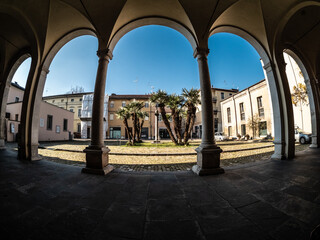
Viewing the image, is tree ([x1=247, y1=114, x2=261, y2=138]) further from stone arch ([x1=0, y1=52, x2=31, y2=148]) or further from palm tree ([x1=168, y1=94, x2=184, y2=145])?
stone arch ([x1=0, y1=52, x2=31, y2=148])

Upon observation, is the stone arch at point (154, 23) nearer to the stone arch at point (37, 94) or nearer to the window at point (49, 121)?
the stone arch at point (37, 94)

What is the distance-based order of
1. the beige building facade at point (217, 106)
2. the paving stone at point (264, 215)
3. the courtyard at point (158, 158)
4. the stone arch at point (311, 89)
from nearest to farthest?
the paving stone at point (264, 215) < the courtyard at point (158, 158) < the stone arch at point (311, 89) < the beige building facade at point (217, 106)

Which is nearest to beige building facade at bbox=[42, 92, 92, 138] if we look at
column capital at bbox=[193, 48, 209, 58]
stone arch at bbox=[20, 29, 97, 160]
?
stone arch at bbox=[20, 29, 97, 160]

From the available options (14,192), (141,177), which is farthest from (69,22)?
(141,177)

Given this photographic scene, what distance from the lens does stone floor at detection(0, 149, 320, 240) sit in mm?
1562

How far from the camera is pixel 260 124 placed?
21.8 meters

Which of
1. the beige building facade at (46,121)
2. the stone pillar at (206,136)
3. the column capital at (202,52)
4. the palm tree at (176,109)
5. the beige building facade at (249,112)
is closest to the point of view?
the stone pillar at (206,136)

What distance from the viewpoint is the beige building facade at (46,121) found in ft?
51.0

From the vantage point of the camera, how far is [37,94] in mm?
5539

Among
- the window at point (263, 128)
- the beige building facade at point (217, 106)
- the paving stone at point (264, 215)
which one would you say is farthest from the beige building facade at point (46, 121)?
the window at point (263, 128)

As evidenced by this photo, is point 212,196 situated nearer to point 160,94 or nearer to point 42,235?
point 42,235

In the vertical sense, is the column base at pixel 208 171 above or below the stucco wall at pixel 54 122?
below

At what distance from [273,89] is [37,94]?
10387 mm

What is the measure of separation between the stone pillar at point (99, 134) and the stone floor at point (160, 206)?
466 mm
